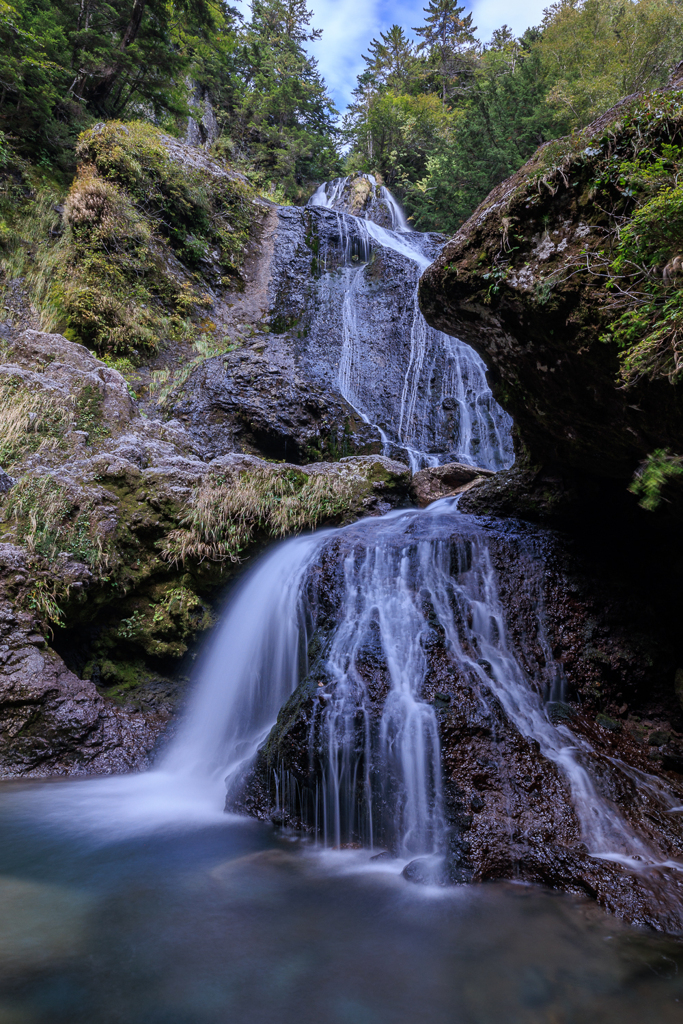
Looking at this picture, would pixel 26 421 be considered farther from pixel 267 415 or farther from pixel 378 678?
pixel 378 678

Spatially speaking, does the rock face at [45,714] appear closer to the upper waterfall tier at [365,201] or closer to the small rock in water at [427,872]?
the small rock in water at [427,872]

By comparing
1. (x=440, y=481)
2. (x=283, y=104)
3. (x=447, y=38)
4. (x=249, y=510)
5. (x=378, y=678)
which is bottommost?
(x=378, y=678)

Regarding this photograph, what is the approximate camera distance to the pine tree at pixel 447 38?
27781mm

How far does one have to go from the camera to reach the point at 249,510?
600 cm

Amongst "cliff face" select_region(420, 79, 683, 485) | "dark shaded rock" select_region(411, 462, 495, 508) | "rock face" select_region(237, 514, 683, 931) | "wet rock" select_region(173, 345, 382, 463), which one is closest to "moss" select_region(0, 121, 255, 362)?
"wet rock" select_region(173, 345, 382, 463)

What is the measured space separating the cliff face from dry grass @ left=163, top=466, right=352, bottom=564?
3.06 m

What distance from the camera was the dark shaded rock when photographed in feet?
25.3

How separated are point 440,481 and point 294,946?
633 cm

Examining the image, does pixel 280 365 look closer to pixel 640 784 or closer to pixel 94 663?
pixel 94 663

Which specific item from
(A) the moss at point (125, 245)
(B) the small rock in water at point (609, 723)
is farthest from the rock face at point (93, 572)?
(B) the small rock in water at point (609, 723)

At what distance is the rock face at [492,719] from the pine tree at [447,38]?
3371 centimetres

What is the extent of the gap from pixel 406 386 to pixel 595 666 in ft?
27.0

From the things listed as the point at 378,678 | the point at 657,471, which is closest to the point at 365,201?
the point at 657,471

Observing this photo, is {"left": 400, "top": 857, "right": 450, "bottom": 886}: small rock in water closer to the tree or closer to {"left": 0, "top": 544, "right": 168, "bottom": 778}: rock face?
{"left": 0, "top": 544, "right": 168, "bottom": 778}: rock face
